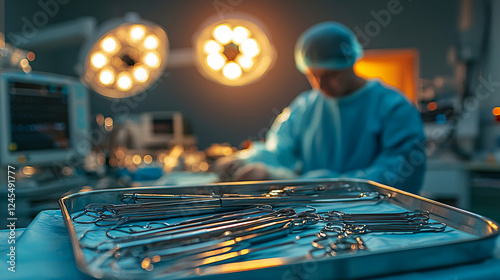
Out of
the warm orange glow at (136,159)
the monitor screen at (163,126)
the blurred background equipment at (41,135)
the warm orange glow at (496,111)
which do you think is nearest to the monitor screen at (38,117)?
the blurred background equipment at (41,135)

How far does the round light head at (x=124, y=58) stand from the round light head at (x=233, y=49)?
271 mm

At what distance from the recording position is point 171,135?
119 inches

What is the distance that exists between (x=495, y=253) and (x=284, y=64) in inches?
125

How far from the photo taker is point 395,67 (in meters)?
3.94

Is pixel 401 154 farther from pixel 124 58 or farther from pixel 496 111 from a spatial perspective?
pixel 496 111

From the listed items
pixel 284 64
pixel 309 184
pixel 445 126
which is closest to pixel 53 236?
pixel 309 184

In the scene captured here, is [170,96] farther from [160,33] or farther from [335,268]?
[335,268]

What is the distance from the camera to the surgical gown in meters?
1.51

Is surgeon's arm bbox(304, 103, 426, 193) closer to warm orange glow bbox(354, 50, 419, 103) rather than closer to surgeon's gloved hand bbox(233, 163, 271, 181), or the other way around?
surgeon's gloved hand bbox(233, 163, 271, 181)

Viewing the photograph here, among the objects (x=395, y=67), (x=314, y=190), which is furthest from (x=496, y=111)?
(x=314, y=190)

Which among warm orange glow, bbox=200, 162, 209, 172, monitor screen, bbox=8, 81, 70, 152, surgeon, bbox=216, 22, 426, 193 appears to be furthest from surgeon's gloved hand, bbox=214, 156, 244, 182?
monitor screen, bbox=8, 81, 70, 152

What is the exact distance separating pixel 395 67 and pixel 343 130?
254 cm

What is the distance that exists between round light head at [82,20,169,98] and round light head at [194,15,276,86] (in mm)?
271

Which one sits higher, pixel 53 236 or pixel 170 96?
pixel 170 96
